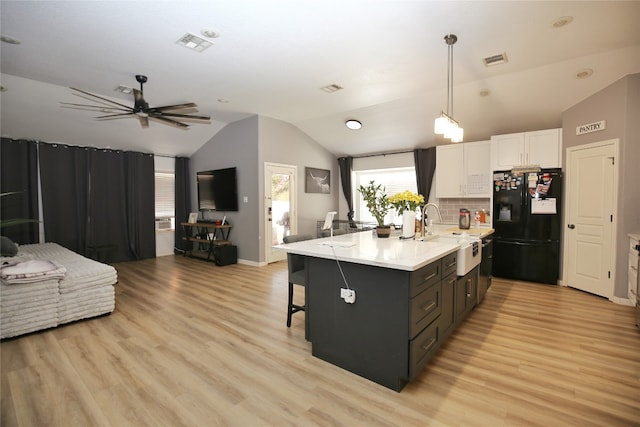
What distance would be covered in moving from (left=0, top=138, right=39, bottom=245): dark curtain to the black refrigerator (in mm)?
7782

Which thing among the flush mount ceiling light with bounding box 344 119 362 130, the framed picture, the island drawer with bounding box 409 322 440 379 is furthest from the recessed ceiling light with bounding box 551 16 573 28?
the framed picture

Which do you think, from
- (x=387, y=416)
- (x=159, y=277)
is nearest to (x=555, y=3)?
(x=387, y=416)

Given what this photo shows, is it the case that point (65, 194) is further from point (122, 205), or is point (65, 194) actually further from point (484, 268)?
point (484, 268)

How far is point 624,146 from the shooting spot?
3.59 meters

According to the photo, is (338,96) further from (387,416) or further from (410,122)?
(387,416)

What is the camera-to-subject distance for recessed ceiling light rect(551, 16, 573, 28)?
2.57 meters

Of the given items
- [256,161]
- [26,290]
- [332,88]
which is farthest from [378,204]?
[26,290]

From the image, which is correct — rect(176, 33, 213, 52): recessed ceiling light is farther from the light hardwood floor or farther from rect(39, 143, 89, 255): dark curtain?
rect(39, 143, 89, 255): dark curtain

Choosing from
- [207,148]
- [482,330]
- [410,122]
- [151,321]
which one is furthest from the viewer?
[207,148]

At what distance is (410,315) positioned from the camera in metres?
1.92

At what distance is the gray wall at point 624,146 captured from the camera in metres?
3.52

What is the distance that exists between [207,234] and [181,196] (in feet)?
4.71

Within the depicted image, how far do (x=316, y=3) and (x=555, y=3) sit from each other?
1880 mm

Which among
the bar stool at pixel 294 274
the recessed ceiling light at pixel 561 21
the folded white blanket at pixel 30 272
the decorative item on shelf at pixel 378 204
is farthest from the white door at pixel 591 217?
the folded white blanket at pixel 30 272
